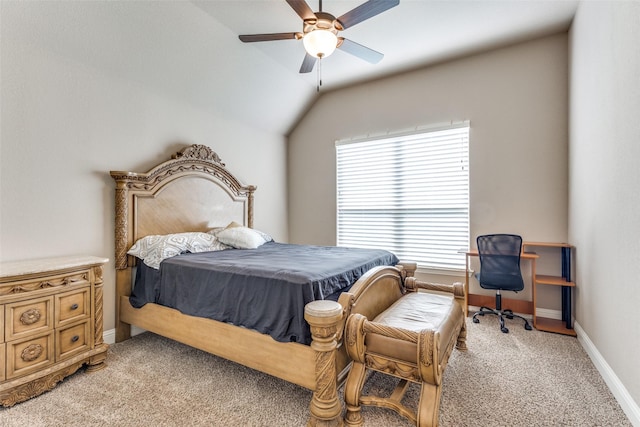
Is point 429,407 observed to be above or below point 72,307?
below

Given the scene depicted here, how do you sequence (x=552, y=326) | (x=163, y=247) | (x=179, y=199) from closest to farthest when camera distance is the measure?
(x=163, y=247) → (x=552, y=326) → (x=179, y=199)

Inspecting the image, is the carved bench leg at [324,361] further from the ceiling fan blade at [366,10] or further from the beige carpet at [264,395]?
the ceiling fan blade at [366,10]

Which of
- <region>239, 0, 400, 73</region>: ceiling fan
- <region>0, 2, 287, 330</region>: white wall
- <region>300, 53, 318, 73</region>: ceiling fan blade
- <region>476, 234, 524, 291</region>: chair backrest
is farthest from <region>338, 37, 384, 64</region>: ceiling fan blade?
<region>476, 234, 524, 291</region>: chair backrest

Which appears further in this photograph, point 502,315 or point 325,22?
point 502,315

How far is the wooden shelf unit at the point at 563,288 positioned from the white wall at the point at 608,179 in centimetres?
13

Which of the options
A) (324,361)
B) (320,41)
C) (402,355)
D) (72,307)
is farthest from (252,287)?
(320,41)

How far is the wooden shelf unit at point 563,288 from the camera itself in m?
2.98

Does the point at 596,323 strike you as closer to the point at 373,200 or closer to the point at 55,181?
the point at 373,200

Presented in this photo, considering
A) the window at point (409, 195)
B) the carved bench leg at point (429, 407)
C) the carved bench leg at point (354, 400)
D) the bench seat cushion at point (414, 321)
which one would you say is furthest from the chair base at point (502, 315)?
the carved bench leg at point (354, 400)

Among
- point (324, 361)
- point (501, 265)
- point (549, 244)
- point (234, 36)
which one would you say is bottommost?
point (324, 361)

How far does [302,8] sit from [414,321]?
2.18 m

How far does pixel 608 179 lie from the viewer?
2.17 m

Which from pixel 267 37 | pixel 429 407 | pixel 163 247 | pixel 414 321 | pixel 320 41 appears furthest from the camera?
pixel 163 247

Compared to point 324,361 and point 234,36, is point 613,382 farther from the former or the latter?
point 234,36
